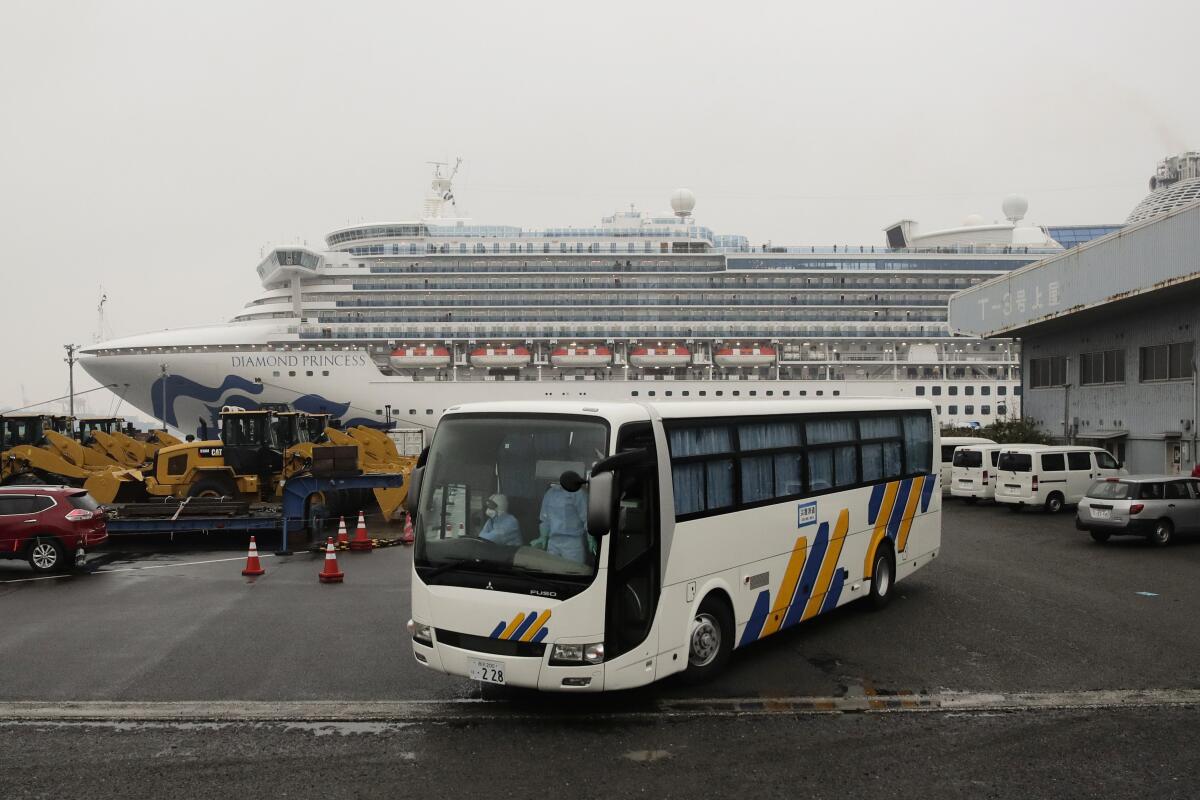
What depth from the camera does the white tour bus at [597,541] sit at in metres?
5.94

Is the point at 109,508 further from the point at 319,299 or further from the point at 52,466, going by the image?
the point at 319,299

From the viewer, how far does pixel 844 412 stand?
9.35 meters

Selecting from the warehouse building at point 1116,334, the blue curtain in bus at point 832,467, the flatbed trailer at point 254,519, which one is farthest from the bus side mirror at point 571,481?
the warehouse building at point 1116,334

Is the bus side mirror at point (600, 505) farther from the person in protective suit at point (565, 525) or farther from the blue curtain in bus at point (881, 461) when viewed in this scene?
the blue curtain in bus at point (881, 461)

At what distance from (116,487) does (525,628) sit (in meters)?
15.6

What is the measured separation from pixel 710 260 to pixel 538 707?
141 feet

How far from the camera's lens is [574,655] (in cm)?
593

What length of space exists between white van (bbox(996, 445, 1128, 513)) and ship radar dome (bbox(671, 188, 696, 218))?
35.0 meters

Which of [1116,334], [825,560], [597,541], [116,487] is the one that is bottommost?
[116,487]

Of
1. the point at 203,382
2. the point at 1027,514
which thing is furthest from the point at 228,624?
the point at 203,382

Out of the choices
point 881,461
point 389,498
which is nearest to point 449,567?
point 881,461

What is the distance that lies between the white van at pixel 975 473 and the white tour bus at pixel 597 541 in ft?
51.8

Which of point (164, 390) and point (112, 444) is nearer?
point (112, 444)

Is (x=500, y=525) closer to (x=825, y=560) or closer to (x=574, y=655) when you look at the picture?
(x=574, y=655)
